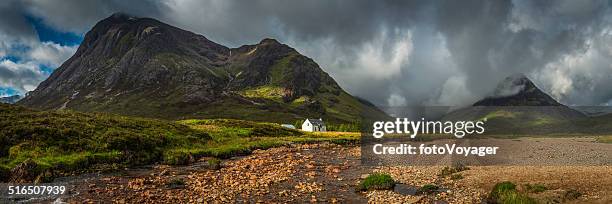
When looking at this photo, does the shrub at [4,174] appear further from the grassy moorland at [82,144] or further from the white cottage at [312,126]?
the white cottage at [312,126]

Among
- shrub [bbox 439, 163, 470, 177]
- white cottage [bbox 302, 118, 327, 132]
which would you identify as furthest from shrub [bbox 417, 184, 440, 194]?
white cottage [bbox 302, 118, 327, 132]

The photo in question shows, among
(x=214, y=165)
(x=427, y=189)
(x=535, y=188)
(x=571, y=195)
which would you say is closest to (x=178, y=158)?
(x=214, y=165)

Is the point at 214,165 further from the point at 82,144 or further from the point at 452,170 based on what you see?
the point at 452,170

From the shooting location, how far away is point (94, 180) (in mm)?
32656

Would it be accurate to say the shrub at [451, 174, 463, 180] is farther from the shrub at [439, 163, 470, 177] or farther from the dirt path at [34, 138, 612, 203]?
the shrub at [439, 163, 470, 177]

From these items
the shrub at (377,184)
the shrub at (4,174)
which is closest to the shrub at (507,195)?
the shrub at (377,184)

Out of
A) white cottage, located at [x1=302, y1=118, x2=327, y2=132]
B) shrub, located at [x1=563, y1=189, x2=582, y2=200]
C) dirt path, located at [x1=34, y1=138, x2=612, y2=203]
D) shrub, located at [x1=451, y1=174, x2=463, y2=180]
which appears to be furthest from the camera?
white cottage, located at [x1=302, y1=118, x2=327, y2=132]

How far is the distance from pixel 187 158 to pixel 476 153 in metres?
33.2

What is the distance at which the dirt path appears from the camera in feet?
84.6

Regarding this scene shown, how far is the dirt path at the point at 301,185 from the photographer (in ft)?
84.6

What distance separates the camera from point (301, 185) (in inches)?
1280

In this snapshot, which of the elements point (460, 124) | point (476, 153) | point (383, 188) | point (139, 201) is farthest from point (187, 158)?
point (476, 153)

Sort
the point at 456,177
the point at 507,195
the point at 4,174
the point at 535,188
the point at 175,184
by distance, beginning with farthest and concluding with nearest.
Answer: the point at 456,177 < the point at 175,184 < the point at 4,174 < the point at 535,188 < the point at 507,195

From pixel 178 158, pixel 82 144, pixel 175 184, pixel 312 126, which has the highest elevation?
pixel 312 126
